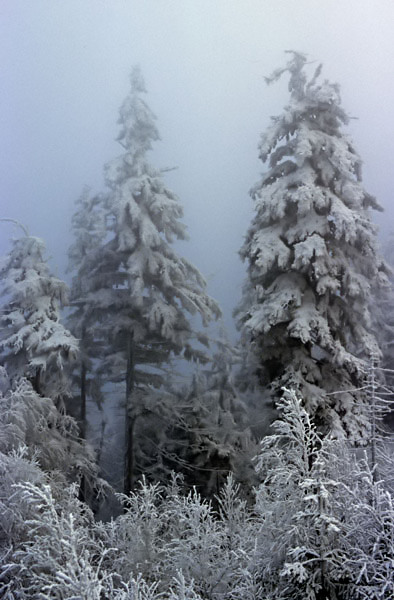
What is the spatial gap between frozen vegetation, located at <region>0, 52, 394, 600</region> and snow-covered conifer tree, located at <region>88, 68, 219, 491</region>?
53mm

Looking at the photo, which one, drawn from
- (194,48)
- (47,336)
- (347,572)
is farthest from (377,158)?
(347,572)

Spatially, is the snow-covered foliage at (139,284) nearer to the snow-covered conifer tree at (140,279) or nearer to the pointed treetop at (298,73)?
the snow-covered conifer tree at (140,279)

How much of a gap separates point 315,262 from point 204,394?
6.07 m

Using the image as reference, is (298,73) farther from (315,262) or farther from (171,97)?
(171,97)

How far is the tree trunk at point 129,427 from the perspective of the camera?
13.4 meters

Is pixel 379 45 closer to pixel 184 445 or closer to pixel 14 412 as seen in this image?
pixel 184 445

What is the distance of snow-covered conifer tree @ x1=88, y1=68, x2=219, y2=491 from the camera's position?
532 inches

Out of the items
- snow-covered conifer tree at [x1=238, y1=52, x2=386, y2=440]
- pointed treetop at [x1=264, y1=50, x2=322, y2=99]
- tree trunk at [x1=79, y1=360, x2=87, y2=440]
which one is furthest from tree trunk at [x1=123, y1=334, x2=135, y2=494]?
pointed treetop at [x1=264, y1=50, x2=322, y2=99]

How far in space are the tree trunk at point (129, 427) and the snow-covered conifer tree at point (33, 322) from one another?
2863mm

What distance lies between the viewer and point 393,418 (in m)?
14.9

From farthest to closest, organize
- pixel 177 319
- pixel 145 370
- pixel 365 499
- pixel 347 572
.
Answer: pixel 145 370, pixel 177 319, pixel 365 499, pixel 347 572

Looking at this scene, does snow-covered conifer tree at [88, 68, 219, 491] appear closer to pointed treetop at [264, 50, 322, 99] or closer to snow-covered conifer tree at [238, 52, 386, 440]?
snow-covered conifer tree at [238, 52, 386, 440]

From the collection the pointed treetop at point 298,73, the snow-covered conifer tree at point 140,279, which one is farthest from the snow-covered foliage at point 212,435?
the pointed treetop at point 298,73

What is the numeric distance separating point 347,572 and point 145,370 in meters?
10.9
